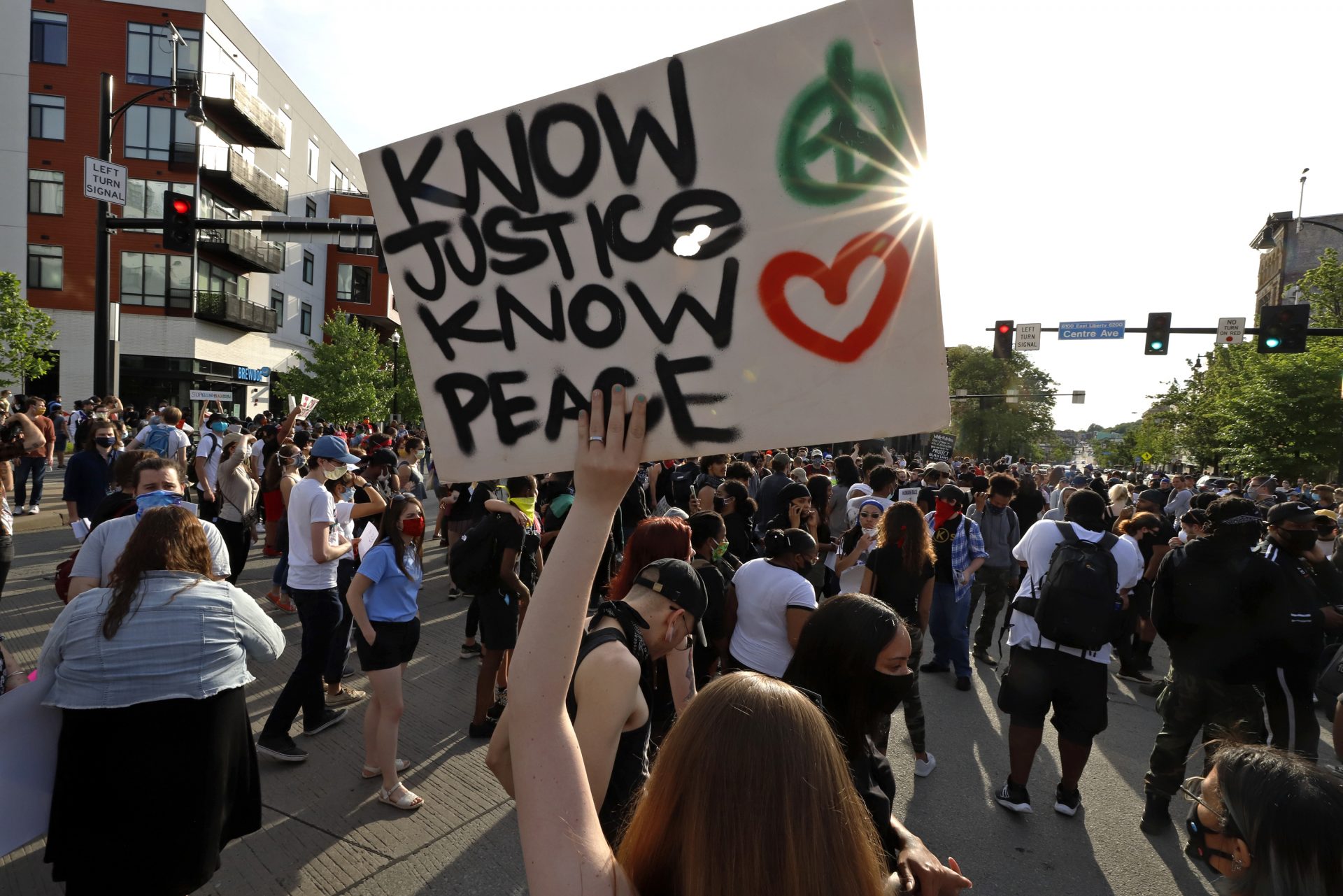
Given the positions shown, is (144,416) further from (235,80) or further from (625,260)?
(625,260)

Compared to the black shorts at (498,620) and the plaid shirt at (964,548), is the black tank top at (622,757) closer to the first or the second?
the black shorts at (498,620)

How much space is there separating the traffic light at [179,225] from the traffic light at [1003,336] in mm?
20675

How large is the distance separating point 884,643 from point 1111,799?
382cm

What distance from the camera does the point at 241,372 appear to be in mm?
35344

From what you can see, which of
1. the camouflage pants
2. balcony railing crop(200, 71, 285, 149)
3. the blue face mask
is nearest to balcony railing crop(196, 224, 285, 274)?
balcony railing crop(200, 71, 285, 149)

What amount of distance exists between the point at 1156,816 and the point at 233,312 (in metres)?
36.7

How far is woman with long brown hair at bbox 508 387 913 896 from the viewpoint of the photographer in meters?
1.18

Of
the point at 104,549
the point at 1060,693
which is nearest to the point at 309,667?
the point at 104,549

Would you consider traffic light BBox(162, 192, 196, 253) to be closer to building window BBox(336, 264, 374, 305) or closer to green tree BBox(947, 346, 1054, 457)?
building window BBox(336, 264, 374, 305)

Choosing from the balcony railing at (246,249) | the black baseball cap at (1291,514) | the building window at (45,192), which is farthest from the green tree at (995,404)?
the black baseball cap at (1291,514)

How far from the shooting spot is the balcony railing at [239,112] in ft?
102

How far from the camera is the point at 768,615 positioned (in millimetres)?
4227

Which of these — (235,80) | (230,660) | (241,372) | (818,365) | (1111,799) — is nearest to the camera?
(818,365)

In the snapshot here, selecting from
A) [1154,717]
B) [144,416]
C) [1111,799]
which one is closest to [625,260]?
[1111,799]
